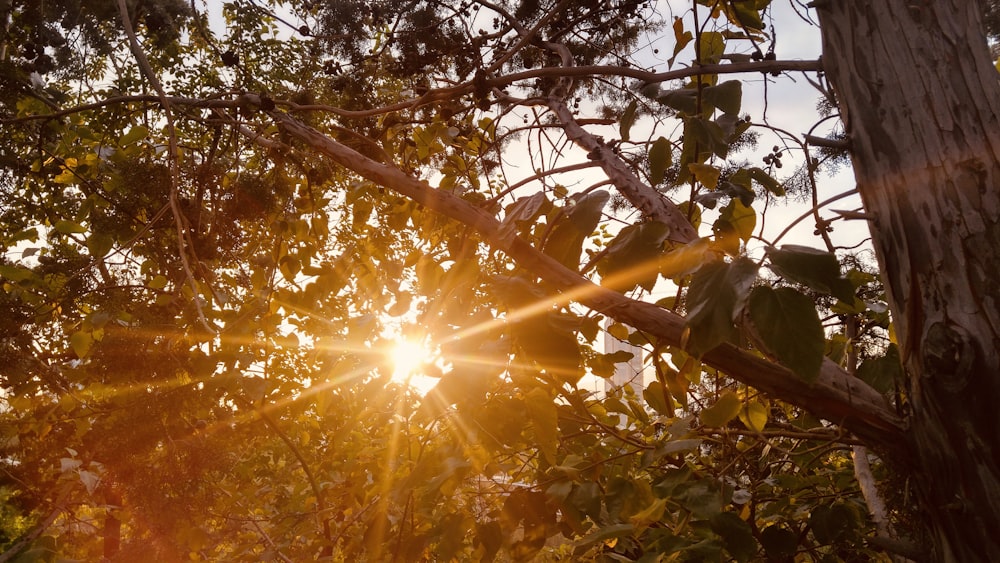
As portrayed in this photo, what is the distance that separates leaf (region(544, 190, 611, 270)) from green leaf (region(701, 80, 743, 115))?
19 centimetres

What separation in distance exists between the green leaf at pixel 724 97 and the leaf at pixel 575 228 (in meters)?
0.19

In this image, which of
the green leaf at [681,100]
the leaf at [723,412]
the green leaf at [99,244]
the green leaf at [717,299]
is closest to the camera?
the green leaf at [717,299]

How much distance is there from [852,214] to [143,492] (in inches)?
125

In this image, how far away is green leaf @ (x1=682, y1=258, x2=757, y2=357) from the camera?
0.50m

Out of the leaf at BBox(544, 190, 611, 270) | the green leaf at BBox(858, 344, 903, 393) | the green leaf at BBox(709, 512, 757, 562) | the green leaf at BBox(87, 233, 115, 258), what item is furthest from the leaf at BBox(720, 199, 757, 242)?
the green leaf at BBox(87, 233, 115, 258)

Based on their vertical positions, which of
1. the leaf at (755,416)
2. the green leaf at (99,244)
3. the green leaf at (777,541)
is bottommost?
the green leaf at (777,541)

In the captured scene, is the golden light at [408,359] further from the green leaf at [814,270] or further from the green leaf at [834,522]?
the green leaf at [834,522]

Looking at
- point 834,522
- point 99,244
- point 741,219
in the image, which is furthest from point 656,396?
point 99,244

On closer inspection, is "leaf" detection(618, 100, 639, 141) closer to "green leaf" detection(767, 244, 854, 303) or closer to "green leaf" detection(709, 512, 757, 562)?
"green leaf" detection(767, 244, 854, 303)

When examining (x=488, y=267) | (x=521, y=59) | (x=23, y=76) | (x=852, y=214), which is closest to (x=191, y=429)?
(x=23, y=76)

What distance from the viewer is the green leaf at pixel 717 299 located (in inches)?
19.7

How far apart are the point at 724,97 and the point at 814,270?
0.33 meters

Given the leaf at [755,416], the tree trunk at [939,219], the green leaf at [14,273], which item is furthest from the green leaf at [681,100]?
the green leaf at [14,273]

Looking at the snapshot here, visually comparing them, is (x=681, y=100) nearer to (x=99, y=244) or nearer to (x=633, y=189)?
(x=633, y=189)
